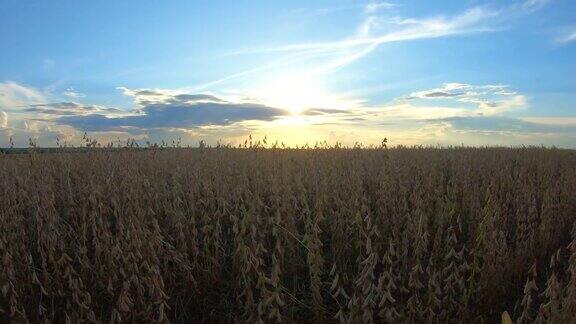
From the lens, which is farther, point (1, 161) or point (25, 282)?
point (1, 161)

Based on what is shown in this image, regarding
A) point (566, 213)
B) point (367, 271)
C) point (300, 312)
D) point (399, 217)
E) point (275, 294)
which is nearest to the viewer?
point (367, 271)

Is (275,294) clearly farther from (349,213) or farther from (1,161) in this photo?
(1,161)

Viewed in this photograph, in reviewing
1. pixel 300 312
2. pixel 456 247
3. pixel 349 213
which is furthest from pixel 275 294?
pixel 456 247

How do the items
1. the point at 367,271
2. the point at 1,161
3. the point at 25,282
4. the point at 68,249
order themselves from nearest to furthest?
the point at 367,271 < the point at 25,282 < the point at 68,249 < the point at 1,161

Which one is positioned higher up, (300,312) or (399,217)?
(399,217)

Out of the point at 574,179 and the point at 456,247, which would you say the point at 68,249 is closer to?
the point at 456,247

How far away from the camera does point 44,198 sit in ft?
13.6

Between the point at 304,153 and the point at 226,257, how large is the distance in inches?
236

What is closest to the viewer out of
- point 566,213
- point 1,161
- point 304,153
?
point 566,213

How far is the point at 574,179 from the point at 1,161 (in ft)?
29.1

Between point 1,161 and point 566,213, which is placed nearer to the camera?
point 566,213

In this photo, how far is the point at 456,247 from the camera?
14.0ft

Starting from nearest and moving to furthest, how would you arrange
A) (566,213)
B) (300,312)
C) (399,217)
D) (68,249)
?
(300,312), (68,249), (399,217), (566,213)

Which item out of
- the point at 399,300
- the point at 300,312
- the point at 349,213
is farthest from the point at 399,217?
the point at 300,312
